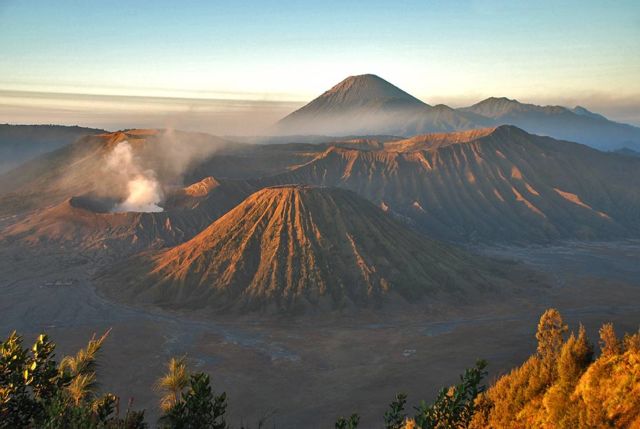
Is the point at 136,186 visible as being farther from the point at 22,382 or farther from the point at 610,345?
the point at 22,382

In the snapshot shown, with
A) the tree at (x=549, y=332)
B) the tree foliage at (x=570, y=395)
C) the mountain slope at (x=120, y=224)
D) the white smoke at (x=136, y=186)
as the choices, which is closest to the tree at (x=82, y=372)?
the tree foliage at (x=570, y=395)

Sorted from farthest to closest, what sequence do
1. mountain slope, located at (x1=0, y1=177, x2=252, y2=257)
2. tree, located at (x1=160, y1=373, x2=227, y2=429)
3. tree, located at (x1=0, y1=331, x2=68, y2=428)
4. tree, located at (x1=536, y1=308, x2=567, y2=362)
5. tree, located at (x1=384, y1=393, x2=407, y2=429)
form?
mountain slope, located at (x1=0, y1=177, x2=252, y2=257), tree, located at (x1=536, y1=308, x2=567, y2=362), tree, located at (x1=384, y1=393, x2=407, y2=429), tree, located at (x1=160, y1=373, x2=227, y2=429), tree, located at (x1=0, y1=331, x2=68, y2=428)

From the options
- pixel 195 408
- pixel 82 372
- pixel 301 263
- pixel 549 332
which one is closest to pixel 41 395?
pixel 82 372

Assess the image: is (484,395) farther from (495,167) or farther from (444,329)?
(495,167)

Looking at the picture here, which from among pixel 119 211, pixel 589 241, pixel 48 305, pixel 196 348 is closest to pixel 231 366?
pixel 196 348

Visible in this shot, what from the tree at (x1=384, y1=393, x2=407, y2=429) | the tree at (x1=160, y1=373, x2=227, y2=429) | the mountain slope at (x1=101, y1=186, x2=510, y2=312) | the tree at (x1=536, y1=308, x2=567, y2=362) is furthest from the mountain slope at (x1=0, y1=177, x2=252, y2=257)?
the tree at (x1=160, y1=373, x2=227, y2=429)

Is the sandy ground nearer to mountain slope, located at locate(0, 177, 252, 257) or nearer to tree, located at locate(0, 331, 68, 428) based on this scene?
mountain slope, located at locate(0, 177, 252, 257)
